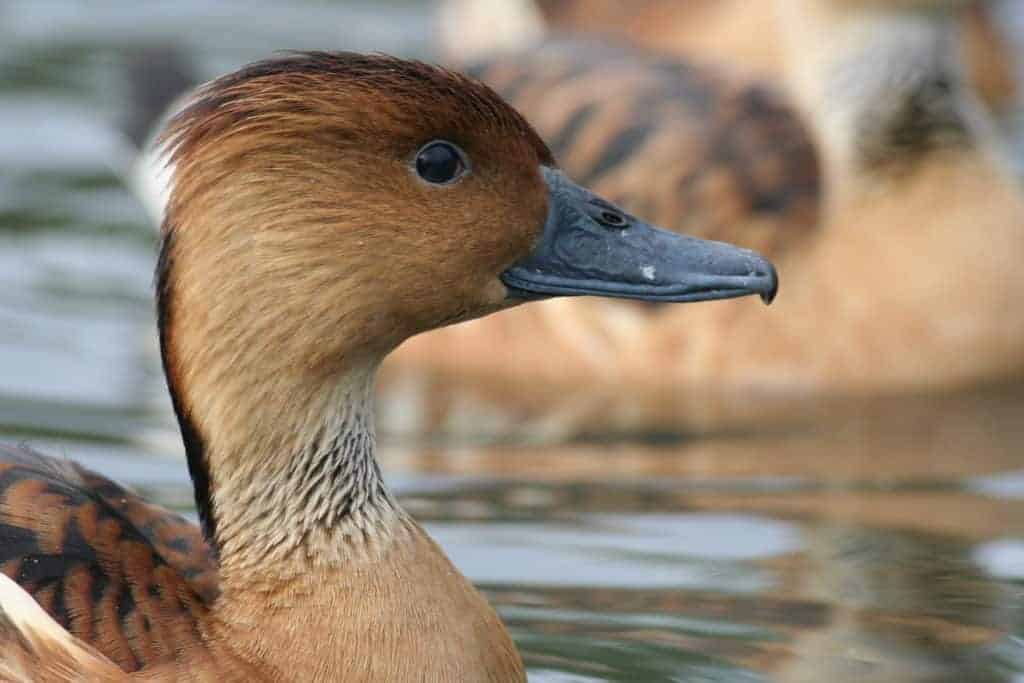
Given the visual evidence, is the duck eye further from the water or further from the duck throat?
the water

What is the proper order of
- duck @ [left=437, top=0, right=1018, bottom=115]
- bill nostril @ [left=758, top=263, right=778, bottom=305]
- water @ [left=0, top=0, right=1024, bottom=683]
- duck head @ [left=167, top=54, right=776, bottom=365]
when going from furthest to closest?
duck @ [left=437, top=0, right=1018, bottom=115]
water @ [left=0, top=0, right=1024, bottom=683]
bill nostril @ [left=758, top=263, right=778, bottom=305]
duck head @ [left=167, top=54, right=776, bottom=365]

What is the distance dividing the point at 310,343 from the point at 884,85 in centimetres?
512

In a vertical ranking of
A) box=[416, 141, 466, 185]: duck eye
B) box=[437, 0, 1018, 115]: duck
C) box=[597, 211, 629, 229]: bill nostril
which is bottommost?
box=[597, 211, 629, 229]: bill nostril

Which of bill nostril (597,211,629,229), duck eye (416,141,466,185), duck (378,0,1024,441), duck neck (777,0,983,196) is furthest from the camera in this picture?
duck neck (777,0,983,196)

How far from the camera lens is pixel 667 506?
8.24 meters

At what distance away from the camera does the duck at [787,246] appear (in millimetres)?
9828

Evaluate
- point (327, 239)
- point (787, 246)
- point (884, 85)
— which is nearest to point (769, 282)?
point (327, 239)

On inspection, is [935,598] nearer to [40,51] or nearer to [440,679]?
[440,679]

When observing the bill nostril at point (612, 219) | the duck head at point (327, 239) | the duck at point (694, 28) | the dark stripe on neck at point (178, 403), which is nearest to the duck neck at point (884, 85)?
the duck at point (694, 28)

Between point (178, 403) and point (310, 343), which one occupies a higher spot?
point (310, 343)

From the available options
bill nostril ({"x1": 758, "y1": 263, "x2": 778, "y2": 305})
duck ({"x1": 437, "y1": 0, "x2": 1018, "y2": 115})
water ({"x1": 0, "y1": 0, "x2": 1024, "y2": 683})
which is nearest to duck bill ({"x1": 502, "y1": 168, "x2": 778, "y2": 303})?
bill nostril ({"x1": 758, "y1": 263, "x2": 778, "y2": 305})

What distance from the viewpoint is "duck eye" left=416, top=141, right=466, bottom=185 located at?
5.72 metres

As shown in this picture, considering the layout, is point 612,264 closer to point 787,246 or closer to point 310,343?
point 310,343

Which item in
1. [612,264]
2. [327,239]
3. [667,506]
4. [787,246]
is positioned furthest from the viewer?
[787,246]
